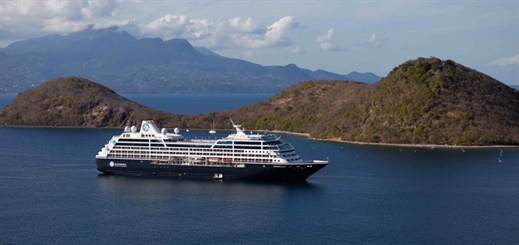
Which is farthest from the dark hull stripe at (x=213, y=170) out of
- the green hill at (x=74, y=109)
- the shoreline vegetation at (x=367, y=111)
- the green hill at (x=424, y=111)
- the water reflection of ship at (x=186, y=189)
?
the green hill at (x=74, y=109)

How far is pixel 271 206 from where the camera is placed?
194ft

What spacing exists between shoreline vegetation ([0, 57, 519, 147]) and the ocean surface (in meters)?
27.9

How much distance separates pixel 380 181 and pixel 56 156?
147 feet

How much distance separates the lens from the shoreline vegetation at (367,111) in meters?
115

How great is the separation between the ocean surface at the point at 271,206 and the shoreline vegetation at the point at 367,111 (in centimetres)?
2788

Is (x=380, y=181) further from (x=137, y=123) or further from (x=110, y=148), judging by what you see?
(x=137, y=123)

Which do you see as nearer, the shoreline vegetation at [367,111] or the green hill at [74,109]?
the shoreline vegetation at [367,111]

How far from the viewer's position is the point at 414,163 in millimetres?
87562

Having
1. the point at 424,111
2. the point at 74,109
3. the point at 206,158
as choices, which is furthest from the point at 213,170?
the point at 74,109

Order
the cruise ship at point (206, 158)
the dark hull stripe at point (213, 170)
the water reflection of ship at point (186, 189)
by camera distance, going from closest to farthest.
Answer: the water reflection of ship at point (186, 189) < the dark hull stripe at point (213, 170) < the cruise ship at point (206, 158)

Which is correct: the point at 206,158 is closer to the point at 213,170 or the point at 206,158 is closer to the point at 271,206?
the point at 213,170

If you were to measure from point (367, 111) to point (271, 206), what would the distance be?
73.1 meters

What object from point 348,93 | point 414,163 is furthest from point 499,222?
point 348,93

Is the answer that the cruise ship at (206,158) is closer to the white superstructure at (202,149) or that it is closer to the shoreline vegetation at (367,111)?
the white superstructure at (202,149)
